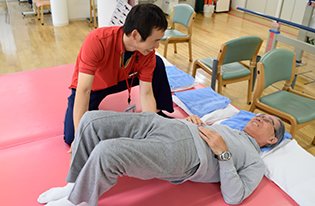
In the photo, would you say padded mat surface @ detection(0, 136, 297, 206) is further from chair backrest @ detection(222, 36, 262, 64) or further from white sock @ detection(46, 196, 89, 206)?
chair backrest @ detection(222, 36, 262, 64)

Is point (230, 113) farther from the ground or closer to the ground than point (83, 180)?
closer to the ground

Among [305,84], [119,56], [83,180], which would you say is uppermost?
[119,56]

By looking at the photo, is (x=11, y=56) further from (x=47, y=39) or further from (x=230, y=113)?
(x=230, y=113)

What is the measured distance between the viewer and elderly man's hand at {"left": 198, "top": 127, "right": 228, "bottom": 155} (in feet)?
4.38

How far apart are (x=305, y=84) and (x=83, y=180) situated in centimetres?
303

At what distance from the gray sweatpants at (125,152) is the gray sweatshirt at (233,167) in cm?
5

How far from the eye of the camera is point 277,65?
2.11m

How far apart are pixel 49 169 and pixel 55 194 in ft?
0.84

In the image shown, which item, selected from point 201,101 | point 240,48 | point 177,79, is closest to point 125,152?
point 201,101

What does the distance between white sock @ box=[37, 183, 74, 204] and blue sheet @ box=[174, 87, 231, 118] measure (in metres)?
1.07

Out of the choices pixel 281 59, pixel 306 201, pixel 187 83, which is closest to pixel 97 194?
pixel 306 201

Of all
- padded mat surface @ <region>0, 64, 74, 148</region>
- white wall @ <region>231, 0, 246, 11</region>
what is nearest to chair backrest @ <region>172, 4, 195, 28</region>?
padded mat surface @ <region>0, 64, 74, 148</region>

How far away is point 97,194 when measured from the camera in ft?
3.76

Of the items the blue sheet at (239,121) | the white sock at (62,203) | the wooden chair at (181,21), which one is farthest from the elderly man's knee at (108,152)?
the wooden chair at (181,21)
